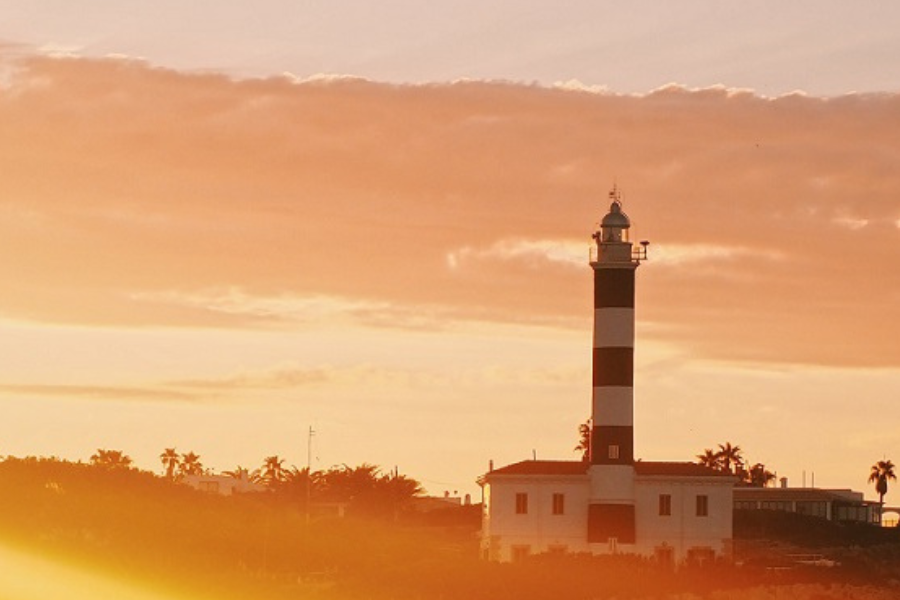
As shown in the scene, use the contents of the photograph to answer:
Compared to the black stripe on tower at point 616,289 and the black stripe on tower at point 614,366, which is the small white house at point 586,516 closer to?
the black stripe on tower at point 614,366

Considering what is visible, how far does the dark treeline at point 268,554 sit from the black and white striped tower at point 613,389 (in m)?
4.42

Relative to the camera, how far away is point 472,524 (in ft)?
379

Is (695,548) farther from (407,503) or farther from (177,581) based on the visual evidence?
(407,503)

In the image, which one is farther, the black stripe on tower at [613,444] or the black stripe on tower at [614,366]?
the black stripe on tower at [613,444]

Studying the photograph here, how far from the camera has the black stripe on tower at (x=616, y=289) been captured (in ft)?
283

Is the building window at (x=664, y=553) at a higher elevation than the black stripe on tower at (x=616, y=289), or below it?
below

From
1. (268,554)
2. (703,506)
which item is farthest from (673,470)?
(268,554)

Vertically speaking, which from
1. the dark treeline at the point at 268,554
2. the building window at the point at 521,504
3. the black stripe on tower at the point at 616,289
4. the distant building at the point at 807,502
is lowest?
the dark treeline at the point at 268,554

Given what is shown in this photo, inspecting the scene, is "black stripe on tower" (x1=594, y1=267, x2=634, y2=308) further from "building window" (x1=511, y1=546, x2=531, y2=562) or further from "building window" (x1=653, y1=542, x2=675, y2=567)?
"building window" (x1=511, y1=546, x2=531, y2=562)

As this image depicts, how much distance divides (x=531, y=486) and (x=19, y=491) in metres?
21.1

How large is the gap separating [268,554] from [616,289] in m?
17.8

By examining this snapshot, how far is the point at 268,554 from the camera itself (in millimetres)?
86062

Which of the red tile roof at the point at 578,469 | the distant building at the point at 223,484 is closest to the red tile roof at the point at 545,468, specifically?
the red tile roof at the point at 578,469

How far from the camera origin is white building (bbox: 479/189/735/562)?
86188 mm
